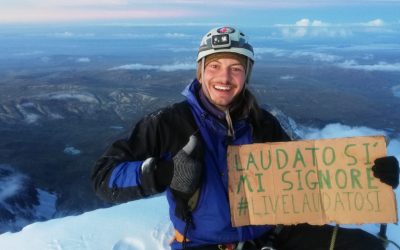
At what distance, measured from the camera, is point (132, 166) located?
143 inches

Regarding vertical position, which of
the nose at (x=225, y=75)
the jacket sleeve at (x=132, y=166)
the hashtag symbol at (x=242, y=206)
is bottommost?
the hashtag symbol at (x=242, y=206)

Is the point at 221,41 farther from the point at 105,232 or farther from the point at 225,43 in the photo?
the point at 105,232

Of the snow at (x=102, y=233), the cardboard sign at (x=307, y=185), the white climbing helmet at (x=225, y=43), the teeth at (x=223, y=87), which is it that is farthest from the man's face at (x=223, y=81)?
the snow at (x=102, y=233)

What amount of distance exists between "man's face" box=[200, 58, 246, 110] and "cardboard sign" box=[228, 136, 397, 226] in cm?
54

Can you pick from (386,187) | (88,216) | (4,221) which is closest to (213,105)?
(386,187)

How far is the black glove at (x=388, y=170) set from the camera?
3.57m

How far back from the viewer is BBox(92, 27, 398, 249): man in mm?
3570

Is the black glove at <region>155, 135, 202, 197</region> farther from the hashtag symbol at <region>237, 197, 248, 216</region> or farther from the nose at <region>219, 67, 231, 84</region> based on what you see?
the nose at <region>219, 67, 231, 84</region>

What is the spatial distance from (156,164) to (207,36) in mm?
1422

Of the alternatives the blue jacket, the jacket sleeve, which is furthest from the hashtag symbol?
the jacket sleeve

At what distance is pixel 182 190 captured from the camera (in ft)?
11.7

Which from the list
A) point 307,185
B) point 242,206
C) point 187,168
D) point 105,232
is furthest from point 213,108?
point 105,232

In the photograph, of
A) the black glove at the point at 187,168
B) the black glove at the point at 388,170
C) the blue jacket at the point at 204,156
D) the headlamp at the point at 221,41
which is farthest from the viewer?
the headlamp at the point at 221,41

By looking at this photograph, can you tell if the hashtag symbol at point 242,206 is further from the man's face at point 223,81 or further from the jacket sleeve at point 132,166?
the man's face at point 223,81
